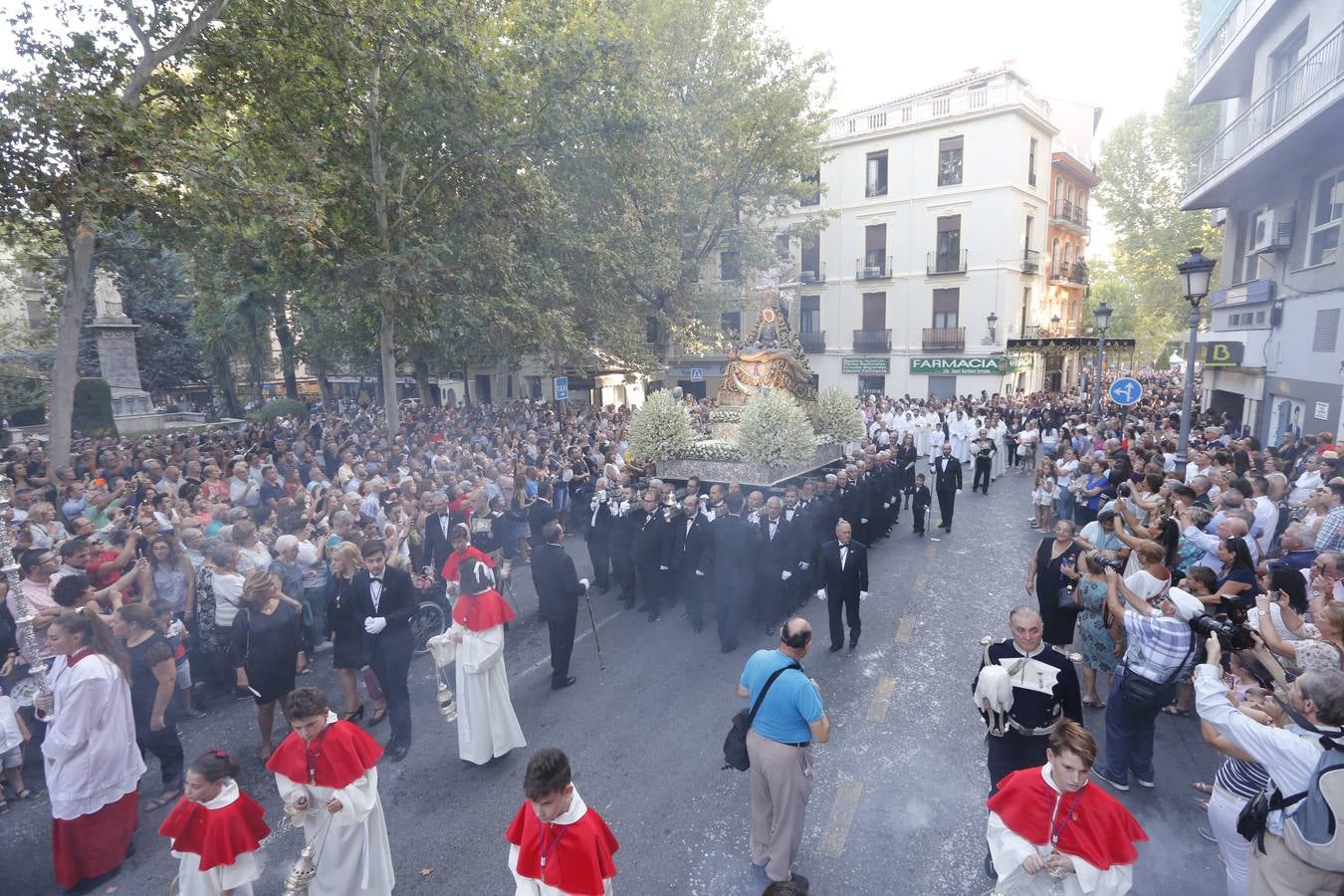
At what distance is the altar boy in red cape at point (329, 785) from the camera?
3.66m

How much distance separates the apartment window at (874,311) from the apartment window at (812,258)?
9.39 feet

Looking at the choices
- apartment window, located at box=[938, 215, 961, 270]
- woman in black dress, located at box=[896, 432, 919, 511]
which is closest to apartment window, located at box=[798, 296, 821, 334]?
apartment window, located at box=[938, 215, 961, 270]

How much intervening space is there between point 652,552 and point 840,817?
4.47m

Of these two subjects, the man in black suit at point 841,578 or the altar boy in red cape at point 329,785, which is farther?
the man in black suit at point 841,578

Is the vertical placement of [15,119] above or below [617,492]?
above

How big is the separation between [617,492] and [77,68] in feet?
38.1

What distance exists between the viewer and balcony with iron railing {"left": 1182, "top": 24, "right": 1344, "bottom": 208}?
1048 centimetres

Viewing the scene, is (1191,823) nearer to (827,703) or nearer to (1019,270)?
(827,703)

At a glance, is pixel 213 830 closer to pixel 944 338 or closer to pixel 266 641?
pixel 266 641

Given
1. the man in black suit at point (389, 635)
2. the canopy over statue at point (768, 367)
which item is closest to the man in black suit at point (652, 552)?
the man in black suit at point (389, 635)

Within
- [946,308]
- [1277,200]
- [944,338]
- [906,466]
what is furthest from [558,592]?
[946,308]

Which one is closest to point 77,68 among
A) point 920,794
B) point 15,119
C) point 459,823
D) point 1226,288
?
point 15,119

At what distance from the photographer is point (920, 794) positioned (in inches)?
203

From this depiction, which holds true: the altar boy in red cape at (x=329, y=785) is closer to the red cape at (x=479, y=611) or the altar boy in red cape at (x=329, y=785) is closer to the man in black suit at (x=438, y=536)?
the red cape at (x=479, y=611)
